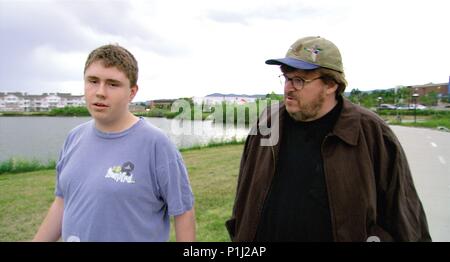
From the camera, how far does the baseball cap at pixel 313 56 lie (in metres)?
1.91

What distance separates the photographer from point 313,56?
1.92m

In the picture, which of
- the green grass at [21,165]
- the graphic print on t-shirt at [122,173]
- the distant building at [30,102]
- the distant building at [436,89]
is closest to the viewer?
the graphic print on t-shirt at [122,173]

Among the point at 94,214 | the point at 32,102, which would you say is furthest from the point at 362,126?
the point at 32,102

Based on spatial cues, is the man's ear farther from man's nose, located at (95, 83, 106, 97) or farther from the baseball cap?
the baseball cap

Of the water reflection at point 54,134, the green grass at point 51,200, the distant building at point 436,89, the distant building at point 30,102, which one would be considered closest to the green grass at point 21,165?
the water reflection at point 54,134

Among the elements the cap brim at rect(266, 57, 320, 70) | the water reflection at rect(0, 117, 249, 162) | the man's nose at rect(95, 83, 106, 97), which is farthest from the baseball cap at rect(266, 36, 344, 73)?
the water reflection at rect(0, 117, 249, 162)

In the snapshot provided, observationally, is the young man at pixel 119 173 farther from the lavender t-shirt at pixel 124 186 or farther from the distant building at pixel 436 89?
the distant building at pixel 436 89

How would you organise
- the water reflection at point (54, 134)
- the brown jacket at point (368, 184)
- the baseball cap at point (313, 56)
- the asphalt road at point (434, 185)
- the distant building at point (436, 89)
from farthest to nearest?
the distant building at point (436, 89), the water reflection at point (54, 134), the asphalt road at point (434, 185), the baseball cap at point (313, 56), the brown jacket at point (368, 184)

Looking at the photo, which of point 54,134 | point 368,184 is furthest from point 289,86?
point 54,134

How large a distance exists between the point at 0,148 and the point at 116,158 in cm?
1272

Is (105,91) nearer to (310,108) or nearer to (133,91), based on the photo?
(133,91)

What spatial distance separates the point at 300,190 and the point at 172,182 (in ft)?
2.23

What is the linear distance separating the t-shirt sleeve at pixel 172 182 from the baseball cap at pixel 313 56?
2.51 feet
